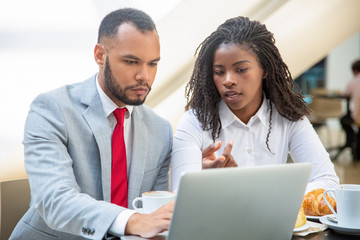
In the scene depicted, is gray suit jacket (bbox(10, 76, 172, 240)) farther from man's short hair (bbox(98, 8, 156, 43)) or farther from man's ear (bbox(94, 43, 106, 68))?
man's short hair (bbox(98, 8, 156, 43))

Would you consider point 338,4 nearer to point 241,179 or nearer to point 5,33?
point 5,33

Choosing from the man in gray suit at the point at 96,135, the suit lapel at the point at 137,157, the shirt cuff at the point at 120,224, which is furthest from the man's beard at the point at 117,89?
the shirt cuff at the point at 120,224

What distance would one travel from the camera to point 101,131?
1533mm

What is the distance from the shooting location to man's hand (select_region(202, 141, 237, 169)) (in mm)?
1456

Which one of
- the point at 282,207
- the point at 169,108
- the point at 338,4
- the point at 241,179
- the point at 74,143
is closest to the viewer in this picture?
the point at 241,179

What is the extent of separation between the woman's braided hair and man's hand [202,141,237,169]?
1.05 ft

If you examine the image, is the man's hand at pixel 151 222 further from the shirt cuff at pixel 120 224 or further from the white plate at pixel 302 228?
the white plate at pixel 302 228

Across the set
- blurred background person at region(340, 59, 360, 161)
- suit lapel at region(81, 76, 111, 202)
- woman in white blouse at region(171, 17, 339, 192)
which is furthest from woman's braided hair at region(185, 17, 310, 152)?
blurred background person at region(340, 59, 360, 161)

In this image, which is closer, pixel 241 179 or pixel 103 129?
pixel 241 179

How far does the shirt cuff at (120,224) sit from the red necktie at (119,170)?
0.43 m

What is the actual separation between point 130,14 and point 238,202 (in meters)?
0.90

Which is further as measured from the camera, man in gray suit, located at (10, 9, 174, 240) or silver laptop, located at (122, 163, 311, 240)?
man in gray suit, located at (10, 9, 174, 240)

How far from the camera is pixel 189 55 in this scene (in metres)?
2.68

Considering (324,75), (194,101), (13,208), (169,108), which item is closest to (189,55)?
(169,108)
